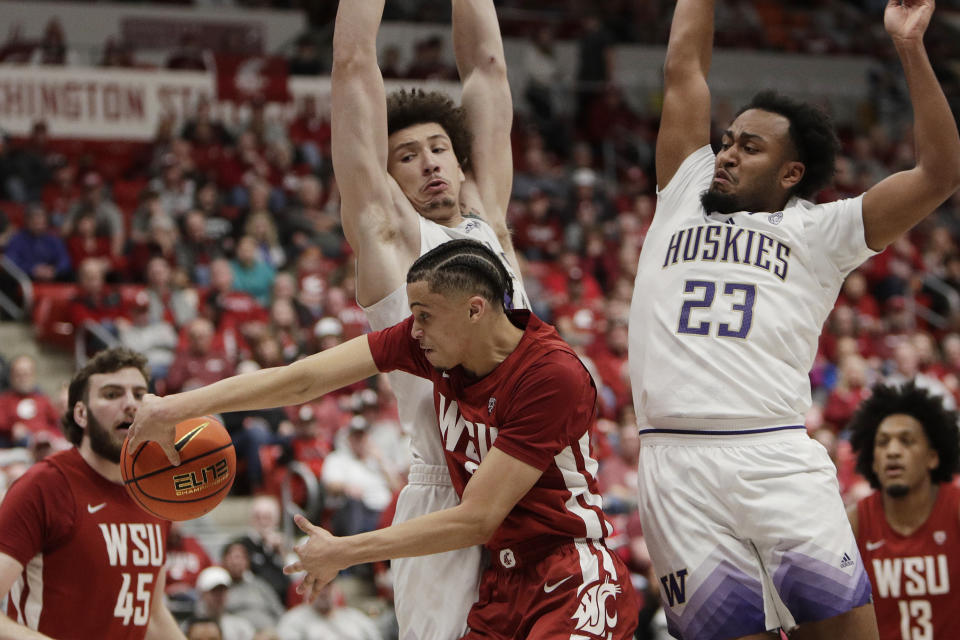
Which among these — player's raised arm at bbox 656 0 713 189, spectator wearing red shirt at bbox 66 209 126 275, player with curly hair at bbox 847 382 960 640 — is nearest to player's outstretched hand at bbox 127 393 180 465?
player's raised arm at bbox 656 0 713 189

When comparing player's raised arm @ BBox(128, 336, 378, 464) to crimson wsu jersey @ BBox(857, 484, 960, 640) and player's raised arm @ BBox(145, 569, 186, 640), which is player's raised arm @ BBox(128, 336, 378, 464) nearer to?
player's raised arm @ BBox(145, 569, 186, 640)

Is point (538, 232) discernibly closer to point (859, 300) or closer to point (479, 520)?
point (859, 300)

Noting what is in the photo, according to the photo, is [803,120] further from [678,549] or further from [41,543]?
[41,543]

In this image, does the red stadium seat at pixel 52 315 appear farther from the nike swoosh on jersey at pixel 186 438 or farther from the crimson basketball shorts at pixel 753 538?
the crimson basketball shorts at pixel 753 538

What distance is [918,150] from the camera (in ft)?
12.7

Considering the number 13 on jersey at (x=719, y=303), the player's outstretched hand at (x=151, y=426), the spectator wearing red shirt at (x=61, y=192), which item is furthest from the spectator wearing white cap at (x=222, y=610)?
the spectator wearing red shirt at (x=61, y=192)

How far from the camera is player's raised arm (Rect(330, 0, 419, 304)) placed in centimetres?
420

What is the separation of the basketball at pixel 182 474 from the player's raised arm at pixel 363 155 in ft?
2.42

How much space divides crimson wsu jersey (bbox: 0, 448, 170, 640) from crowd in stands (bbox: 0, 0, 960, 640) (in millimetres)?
2633

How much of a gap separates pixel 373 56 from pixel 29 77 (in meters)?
10.6

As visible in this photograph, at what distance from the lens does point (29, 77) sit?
44.8ft

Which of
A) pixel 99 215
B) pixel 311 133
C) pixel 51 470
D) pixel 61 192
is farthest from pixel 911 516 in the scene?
pixel 311 133

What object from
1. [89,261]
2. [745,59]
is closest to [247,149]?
[89,261]

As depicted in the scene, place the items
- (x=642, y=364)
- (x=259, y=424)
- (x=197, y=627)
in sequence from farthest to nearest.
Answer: (x=259, y=424), (x=197, y=627), (x=642, y=364)
